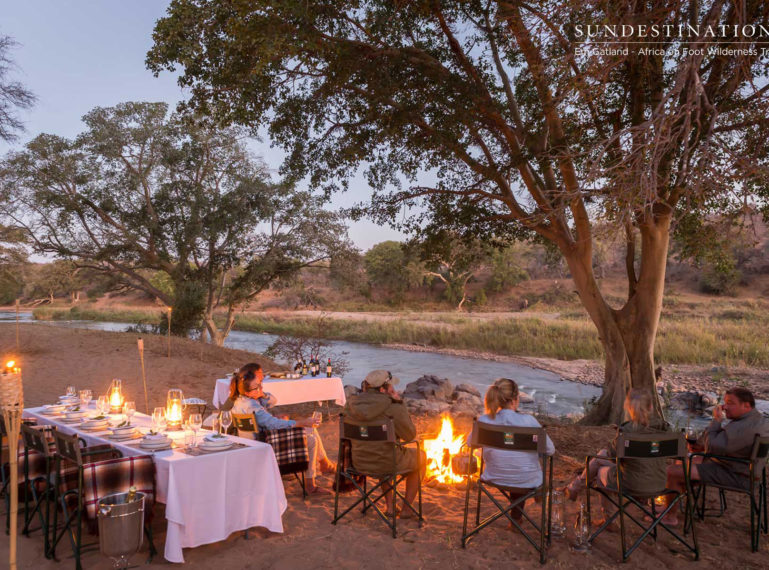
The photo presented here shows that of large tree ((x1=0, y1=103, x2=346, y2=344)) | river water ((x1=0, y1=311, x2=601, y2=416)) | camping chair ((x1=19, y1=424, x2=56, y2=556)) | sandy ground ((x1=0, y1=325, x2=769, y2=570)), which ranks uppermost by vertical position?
large tree ((x1=0, y1=103, x2=346, y2=344))

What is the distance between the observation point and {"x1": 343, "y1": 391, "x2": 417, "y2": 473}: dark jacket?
443cm

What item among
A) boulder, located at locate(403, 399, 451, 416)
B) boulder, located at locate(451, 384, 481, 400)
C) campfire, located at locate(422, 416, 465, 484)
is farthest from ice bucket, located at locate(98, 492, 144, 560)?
boulder, located at locate(451, 384, 481, 400)

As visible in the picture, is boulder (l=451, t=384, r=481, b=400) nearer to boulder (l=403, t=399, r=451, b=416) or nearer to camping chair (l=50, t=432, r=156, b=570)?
boulder (l=403, t=399, r=451, b=416)

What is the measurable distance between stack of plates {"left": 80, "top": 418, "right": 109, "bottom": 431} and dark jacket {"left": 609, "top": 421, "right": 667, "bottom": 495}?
12.8 feet

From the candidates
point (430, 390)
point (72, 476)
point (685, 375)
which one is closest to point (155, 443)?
point (72, 476)

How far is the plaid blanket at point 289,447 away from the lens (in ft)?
16.2

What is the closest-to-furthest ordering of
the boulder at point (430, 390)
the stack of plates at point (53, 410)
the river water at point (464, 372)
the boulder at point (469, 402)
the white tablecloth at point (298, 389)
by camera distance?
the stack of plates at point (53, 410) → the white tablecloth at point (298, 389) → the boulder at point (469, 402) → the boulder at point (430, 390) → the river water at point (464, 372)

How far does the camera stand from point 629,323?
894 centimetres

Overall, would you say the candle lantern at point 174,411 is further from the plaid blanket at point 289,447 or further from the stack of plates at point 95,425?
the plaid blanket at point 289,447

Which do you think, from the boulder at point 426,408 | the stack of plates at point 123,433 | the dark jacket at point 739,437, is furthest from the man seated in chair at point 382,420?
the boulder at point 426,408

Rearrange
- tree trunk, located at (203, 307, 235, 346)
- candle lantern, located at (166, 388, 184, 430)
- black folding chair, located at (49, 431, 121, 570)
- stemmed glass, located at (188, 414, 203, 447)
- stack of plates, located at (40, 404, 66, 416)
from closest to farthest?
black folding chair, located at (49, 431, 121, 570)
stemmed glass, located at (188, 414, 203, 447)
candle lantern, located at (166, 388, 184, 430)
stack of plates, located at (40, 404, 66, 416)
tree trunk, located at (203, 307, 235, 346)

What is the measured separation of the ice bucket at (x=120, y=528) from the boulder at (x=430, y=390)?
1046 cm

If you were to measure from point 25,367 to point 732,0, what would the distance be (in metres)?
13.1

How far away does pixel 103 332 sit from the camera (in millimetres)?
15914
